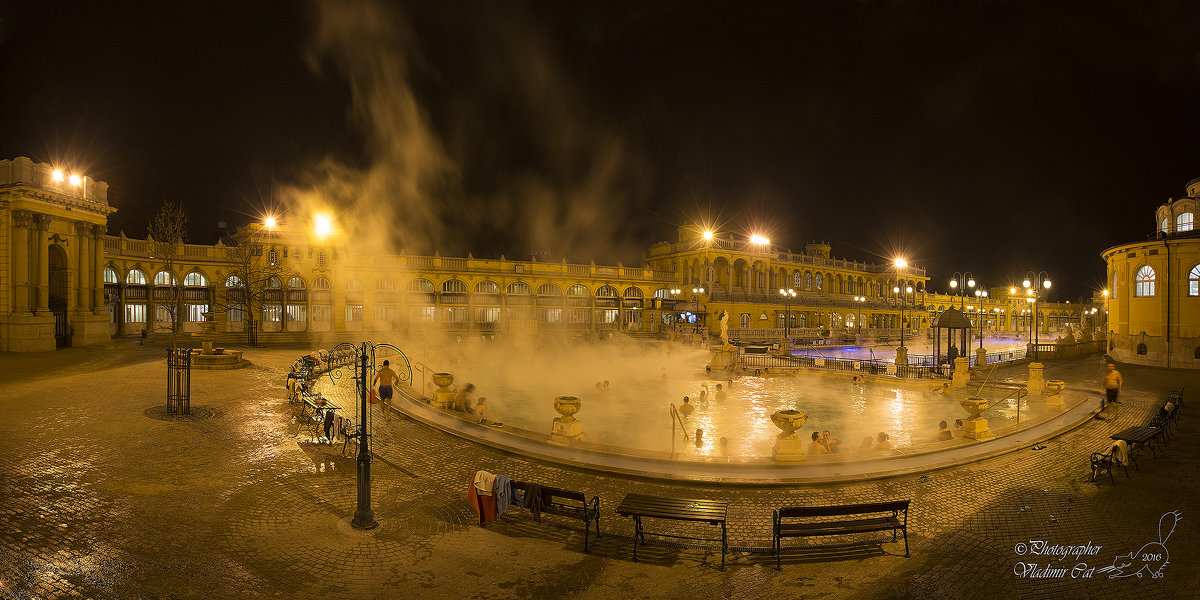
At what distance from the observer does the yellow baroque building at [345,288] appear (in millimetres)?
24219

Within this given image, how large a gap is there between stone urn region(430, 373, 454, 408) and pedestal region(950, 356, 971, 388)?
19856 mm

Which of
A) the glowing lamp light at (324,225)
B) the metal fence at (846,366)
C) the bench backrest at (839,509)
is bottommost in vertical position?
the metal fence at (846,366)

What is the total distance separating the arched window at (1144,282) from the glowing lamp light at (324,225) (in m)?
48.8

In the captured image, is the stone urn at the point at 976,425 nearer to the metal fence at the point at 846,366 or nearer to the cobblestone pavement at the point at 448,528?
the cobblestone pavement at the point at 448,528

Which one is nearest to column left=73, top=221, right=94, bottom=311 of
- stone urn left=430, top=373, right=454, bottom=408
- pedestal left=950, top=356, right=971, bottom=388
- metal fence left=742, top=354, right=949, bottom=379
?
stone urn left=430, top=373, right=454, bottom=408

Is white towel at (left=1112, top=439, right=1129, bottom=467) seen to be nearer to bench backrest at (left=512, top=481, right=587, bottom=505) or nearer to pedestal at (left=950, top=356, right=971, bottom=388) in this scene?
Result: bench backrest at (left=512, top=481, right=587, bottom=505)

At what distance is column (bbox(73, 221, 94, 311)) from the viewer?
26250 millimetres

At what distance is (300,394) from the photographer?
48.1ft

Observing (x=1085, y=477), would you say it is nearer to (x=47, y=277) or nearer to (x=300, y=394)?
(x=300, y=394)

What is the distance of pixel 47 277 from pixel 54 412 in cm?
1881

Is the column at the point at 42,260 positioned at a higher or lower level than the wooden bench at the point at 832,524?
higher

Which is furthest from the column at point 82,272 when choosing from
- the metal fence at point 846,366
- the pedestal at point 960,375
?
the pedestal at point 960,375

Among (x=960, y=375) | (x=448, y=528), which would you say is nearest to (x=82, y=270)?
(x=448, y=528)

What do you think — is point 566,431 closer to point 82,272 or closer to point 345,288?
point 82,272
